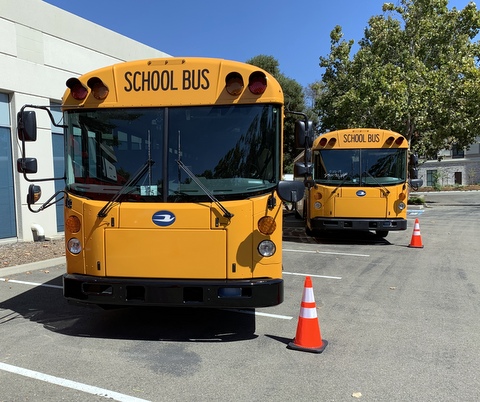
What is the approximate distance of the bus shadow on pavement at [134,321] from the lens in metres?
4.44

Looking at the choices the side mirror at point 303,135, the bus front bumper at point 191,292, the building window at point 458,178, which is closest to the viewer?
the bus front bumper at point 191,292

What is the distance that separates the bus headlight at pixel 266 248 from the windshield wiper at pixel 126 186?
137 centimetres

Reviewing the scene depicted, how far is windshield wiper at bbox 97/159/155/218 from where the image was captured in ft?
13.2

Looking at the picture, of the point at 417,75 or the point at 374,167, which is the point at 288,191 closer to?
the point at 374,167

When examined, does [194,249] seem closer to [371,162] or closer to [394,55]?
[371,162]

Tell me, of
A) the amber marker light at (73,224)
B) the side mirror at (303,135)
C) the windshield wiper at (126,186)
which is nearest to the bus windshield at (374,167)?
the side mirror at (303,135)

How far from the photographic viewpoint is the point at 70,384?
3314 millimetres

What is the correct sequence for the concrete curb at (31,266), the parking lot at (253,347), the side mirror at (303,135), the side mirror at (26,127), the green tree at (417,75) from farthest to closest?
the green tree at (417,75) < the concrete curb at (31,266) < the side mirror at (303,135) < the side mirror at (26,127) < the parking lot at (253,347)

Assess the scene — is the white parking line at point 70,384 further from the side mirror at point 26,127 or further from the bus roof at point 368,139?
the bus roof at point 368,139

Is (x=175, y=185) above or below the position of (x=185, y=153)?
below

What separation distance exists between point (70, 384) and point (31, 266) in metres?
→ 5.00

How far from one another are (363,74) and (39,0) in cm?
1641

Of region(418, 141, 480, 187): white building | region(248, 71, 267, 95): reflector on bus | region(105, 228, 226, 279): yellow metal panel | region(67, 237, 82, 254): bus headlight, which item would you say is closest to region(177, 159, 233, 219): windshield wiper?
region(105, 228, 226, 279): yellow metal panel

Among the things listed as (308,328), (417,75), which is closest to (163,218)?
(308,328)
